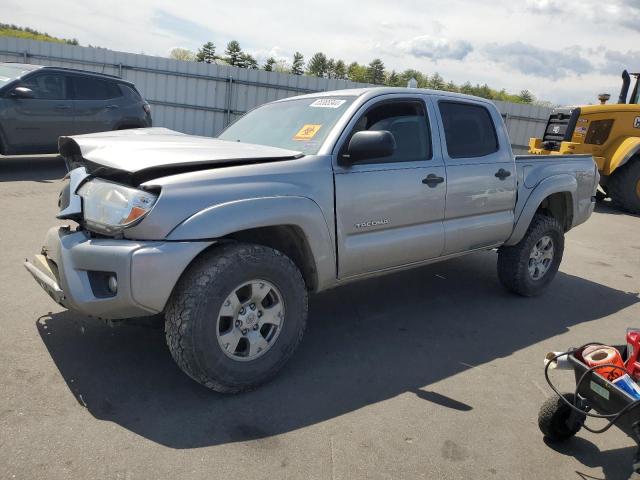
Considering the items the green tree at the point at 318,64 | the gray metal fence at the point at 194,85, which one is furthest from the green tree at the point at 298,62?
the gray metal fence at the point at 194,85

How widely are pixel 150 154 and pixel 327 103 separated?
5.02 feet

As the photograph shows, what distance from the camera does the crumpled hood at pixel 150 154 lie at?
10.1 ft

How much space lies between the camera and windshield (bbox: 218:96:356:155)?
3.88 meters

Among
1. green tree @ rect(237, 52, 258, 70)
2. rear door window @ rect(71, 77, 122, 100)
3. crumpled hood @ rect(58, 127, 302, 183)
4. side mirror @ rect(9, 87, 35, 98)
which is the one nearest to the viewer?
crumpled hood @ rect(58, 127, 302, 183)

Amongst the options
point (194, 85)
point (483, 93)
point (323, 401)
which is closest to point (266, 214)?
point (323, 401)

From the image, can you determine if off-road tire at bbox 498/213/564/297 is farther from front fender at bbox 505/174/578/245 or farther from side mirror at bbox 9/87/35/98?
side mirror at bbox 9/87/35/98

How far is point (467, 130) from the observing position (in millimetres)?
4754

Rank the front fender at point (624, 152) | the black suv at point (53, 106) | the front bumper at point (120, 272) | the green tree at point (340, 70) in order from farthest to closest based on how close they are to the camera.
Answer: the green tree at point (340, 70) < the front fender at point (624, 152) < the black suv at point (53, 106) < the front bumper at point (120, 272)

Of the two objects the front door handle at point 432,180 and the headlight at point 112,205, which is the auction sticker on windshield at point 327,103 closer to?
the front door handle at point 432,180

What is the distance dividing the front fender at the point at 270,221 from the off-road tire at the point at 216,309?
0.17m

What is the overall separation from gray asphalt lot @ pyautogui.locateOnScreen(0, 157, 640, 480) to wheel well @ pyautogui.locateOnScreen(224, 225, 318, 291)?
2.08 feet

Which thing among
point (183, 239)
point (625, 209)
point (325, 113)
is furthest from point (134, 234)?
point (625, 209)

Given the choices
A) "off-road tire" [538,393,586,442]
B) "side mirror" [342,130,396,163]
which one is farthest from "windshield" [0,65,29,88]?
"off-road tire" [538,393,586,442]

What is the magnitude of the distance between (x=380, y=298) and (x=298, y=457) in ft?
8.48
